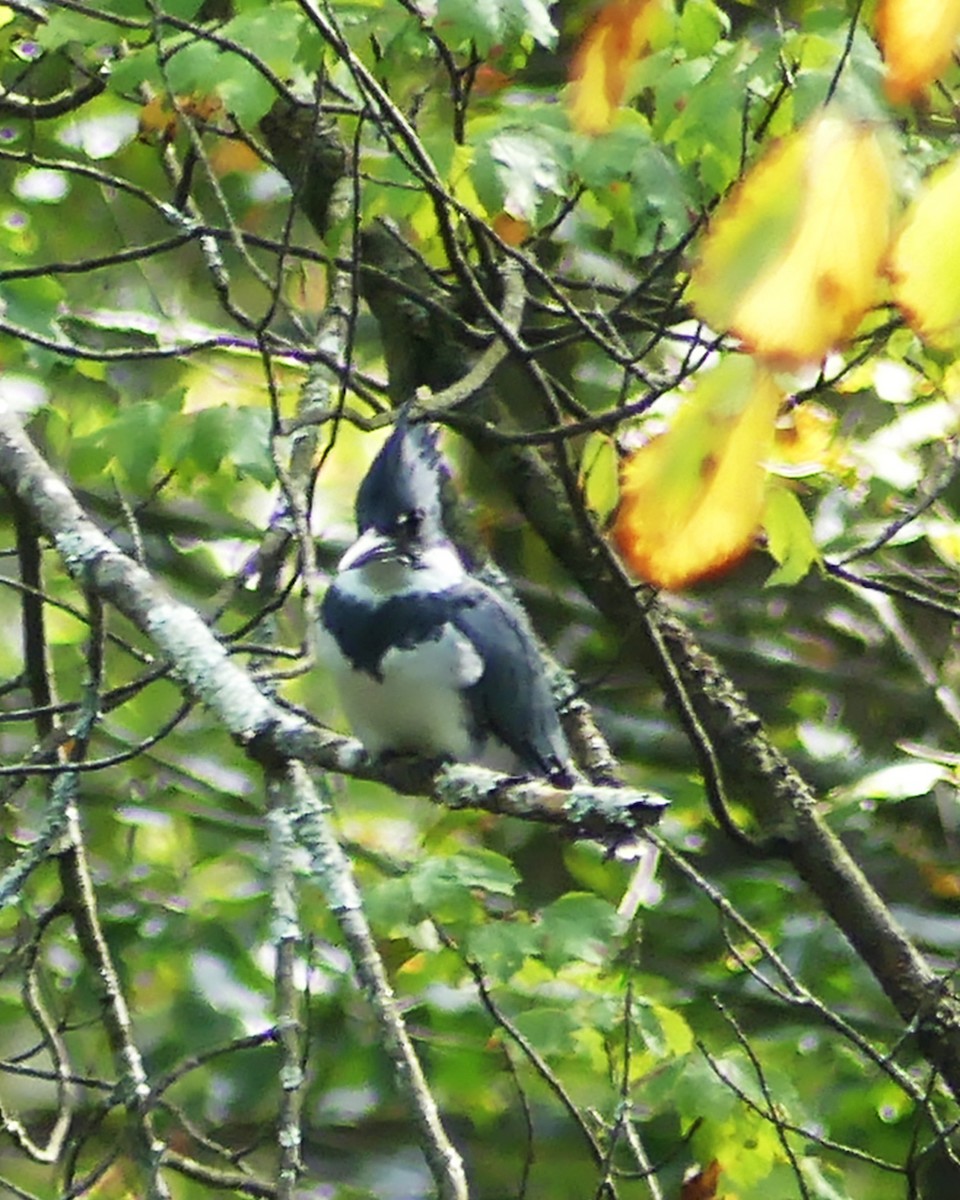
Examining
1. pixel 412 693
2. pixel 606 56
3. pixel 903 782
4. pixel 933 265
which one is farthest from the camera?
pixel 903 782

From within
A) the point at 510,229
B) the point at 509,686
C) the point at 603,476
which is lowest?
the point at 509,686

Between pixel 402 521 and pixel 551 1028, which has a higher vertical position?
pixel 402 521

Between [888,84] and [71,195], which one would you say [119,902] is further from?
[888,84]

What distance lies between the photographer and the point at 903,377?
2.22 meters

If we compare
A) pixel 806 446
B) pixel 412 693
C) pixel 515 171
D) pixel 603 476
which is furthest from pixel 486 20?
pixel 806 446

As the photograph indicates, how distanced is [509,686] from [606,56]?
2.86 ft

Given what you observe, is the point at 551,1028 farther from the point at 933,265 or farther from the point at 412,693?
the point at 933,265

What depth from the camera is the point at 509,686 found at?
183 cm

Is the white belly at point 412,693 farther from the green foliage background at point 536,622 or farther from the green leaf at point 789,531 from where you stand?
the green leaf at point 789,531

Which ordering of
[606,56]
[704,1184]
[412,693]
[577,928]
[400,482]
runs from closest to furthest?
[606,56] < [412,693] < [400,482] < [577,928] < [704,1184]

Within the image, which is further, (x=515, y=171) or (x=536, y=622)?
(x=536, y=622)

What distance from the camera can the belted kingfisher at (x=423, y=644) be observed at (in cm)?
174

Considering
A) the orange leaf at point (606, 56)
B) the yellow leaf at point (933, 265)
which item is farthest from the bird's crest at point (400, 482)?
the yellow leaf at point (933, 265)

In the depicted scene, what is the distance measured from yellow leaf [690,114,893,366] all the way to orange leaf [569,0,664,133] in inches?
23.4
